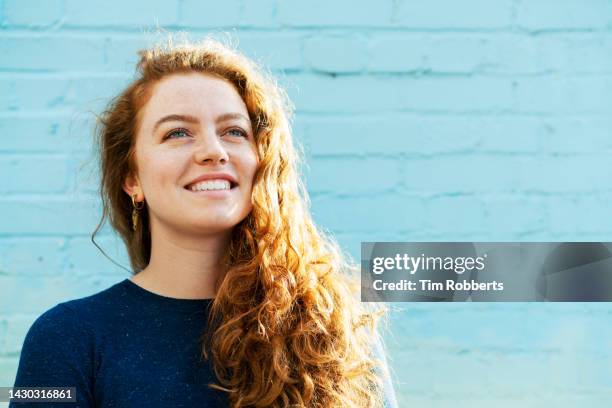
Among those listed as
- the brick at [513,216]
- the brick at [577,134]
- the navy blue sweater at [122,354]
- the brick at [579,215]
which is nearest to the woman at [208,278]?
the navy blue sweater at [122,354]

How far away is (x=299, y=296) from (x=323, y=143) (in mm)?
447

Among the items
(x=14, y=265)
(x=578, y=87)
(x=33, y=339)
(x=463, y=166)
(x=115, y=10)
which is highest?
(x=115, y=10)

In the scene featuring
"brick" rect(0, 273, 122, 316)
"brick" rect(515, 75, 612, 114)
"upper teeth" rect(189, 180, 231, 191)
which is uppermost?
"brick" rect(515, 75, 612, 114)

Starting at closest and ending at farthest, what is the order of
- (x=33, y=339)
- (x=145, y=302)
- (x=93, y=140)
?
(x=33, y=339) < (x=145, y=302) < (x=93, y=140)

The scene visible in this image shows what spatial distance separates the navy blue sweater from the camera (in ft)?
5.25

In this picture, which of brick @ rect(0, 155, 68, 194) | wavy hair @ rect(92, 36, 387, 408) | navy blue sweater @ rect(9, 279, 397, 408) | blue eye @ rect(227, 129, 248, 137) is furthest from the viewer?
brick @ rect(0, 155, 68, 194)

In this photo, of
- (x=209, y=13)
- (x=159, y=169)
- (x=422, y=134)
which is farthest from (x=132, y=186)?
(x=422, y=134)

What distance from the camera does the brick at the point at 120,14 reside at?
2.07m

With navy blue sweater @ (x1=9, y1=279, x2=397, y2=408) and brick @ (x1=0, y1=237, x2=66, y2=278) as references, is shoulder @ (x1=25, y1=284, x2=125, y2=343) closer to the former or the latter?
navy blue sweater @ (x1=9, y1=279, x2=397, y2=408)

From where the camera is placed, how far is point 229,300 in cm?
174

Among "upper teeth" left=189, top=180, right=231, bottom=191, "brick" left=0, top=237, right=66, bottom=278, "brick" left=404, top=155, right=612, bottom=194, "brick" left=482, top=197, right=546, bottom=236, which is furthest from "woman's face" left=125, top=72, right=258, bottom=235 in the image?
"brick" left=482, top=197, right=546, bottom=236

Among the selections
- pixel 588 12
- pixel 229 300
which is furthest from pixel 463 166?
pixel 229 300

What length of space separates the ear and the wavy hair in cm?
2

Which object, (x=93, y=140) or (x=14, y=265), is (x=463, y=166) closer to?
(x=93, y=140)
